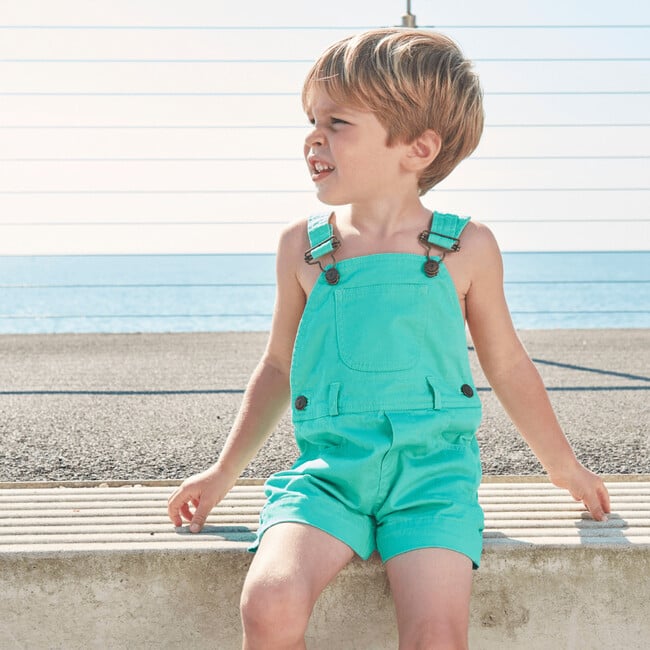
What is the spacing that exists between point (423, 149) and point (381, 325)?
346 millimetres

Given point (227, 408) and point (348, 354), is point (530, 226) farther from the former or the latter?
point (348, 354)

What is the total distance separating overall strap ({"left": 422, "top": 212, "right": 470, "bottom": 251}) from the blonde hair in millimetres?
134

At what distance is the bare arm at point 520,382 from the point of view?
1.66 m

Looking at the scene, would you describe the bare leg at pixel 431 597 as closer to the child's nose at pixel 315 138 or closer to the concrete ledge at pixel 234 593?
the concrete ledge at pixel 234 593

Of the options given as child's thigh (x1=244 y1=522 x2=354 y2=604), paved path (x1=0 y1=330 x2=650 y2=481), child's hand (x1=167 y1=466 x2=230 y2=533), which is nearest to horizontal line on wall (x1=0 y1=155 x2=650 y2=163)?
paved path (x1=0 y1=330 x2=650 y2=481)

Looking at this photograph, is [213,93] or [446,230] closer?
[446,230]

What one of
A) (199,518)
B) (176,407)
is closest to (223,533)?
(199,518)

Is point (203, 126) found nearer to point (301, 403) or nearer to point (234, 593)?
point (301, 403)

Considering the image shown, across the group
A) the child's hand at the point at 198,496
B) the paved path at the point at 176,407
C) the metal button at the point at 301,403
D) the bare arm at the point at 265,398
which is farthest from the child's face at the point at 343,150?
the paved path at the point at 176,407

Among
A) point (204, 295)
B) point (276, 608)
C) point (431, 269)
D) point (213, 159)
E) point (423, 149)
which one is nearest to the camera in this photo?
point (276, 608)

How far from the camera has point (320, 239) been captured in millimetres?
1678

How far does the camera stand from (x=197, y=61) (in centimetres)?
516

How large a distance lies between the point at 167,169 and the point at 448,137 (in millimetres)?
3547

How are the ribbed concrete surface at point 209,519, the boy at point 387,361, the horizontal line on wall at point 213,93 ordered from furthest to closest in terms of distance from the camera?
1. the horizontal line on wall at point 213,93
2. the ribbed concrete surface at point 209,519
3. the boy at point 387,361
